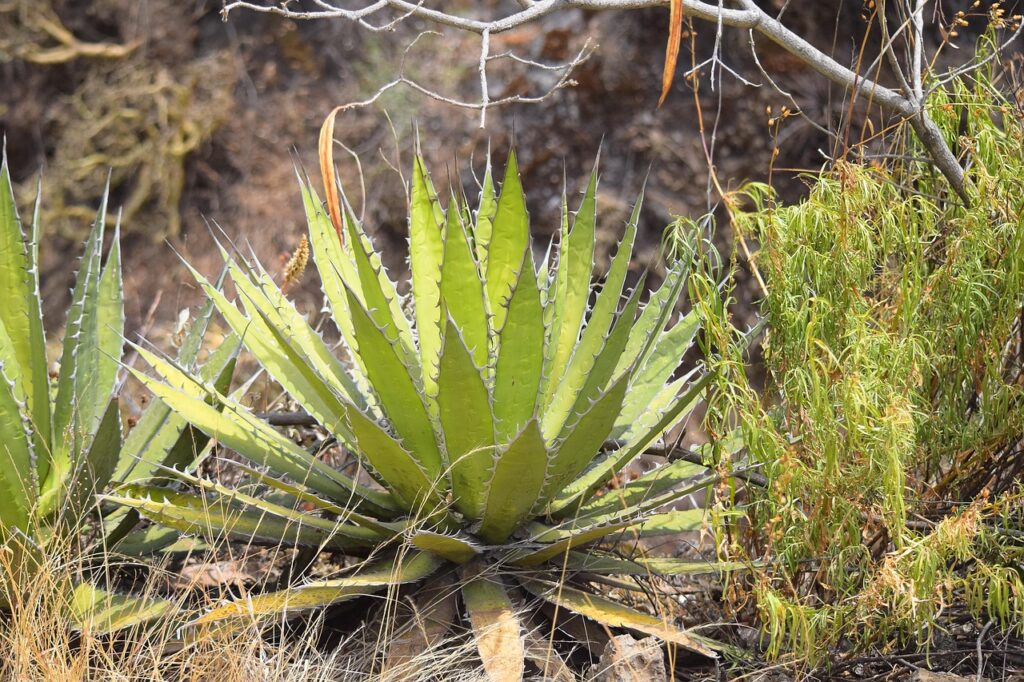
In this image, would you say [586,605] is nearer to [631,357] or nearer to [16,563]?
[631,357]

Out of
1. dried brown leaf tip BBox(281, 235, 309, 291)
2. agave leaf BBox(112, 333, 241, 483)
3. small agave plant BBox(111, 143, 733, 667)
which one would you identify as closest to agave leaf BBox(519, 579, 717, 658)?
small agave plant BBox(111, 143, 733, 667)

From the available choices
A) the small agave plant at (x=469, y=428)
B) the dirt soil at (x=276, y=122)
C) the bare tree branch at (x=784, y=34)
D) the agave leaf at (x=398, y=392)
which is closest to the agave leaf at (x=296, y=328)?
the small agave plant at (x=469, y=428)

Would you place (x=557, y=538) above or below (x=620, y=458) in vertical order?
below

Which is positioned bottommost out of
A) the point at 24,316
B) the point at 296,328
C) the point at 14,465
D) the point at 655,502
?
the point at 655,502

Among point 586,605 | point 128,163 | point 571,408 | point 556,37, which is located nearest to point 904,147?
point 571,408

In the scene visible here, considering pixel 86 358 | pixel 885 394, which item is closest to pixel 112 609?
pixel 86 358

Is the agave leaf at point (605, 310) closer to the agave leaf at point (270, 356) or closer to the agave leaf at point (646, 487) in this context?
the agave leaf at point (646, 487)

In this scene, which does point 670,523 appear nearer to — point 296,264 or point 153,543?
point 153,543
